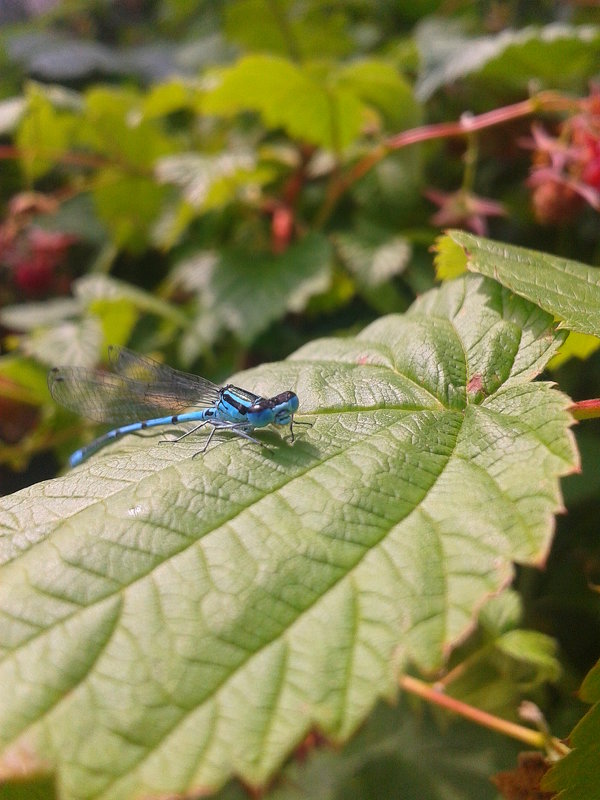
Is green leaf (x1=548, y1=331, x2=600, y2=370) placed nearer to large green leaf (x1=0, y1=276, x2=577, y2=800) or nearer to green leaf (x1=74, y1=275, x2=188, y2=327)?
large green leaf (x1=0, y1=276, x2=577, y2=800)

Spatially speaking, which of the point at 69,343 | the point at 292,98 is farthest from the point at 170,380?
the point at 292,98

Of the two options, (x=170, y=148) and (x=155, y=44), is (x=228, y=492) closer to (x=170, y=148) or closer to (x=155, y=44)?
(x=170, y=148)

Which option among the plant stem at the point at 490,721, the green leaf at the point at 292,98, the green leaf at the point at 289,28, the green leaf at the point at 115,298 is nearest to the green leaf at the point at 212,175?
the green leaf at the point at 292,98

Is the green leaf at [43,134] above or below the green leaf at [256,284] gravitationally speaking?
above

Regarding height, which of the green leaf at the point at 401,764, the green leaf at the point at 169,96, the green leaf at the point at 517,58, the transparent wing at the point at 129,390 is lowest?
the green leaf at the point at 401,764

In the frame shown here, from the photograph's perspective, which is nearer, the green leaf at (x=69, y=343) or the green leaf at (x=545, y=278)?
the green leaf at (x=545, y=278)

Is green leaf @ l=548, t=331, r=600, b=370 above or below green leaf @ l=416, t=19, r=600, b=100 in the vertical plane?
below

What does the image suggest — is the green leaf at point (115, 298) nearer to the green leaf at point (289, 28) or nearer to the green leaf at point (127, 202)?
the green leaf at point (127, 202)

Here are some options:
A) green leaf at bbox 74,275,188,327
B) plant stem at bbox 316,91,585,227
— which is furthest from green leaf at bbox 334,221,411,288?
green leaf at bbox 74,275,188,327
